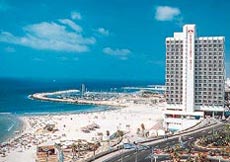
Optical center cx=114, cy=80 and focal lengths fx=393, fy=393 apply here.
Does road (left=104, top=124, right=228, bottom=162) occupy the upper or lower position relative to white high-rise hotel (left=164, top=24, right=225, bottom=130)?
lower

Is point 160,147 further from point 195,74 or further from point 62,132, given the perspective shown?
point 195,74

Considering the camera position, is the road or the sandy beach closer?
the road

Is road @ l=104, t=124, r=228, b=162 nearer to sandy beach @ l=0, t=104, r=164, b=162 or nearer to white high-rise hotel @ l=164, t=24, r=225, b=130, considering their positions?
sandy beach @ l=0, t=104, r=164, b=162

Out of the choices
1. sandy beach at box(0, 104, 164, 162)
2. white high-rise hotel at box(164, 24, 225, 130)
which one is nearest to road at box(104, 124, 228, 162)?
sandy beach at box(0, 104, 164, 162)

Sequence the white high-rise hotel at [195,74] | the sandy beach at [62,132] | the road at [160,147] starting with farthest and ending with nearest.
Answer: the white high-rise hotel at [195,74]
the sandy beach at [62,132]
the road at [160,147]

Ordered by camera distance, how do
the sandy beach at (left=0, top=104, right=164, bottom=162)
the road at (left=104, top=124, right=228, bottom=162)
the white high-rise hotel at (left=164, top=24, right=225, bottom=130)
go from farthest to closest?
the white high-rise hotel at (left=164, top=24, right=225, bottom=130), the sandy beach at (left=0, top=104, right=164, bottom=162), the road at (left=104, top=124, right=228, bottom=162)

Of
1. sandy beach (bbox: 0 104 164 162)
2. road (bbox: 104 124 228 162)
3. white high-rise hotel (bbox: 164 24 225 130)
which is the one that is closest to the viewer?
road (bbox: 104 124 228 162)

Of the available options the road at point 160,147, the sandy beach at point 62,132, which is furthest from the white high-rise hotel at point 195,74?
the road at point 160,147

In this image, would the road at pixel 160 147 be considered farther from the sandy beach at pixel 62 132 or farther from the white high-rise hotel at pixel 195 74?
the white high-rise hotel at pixel 195 74
